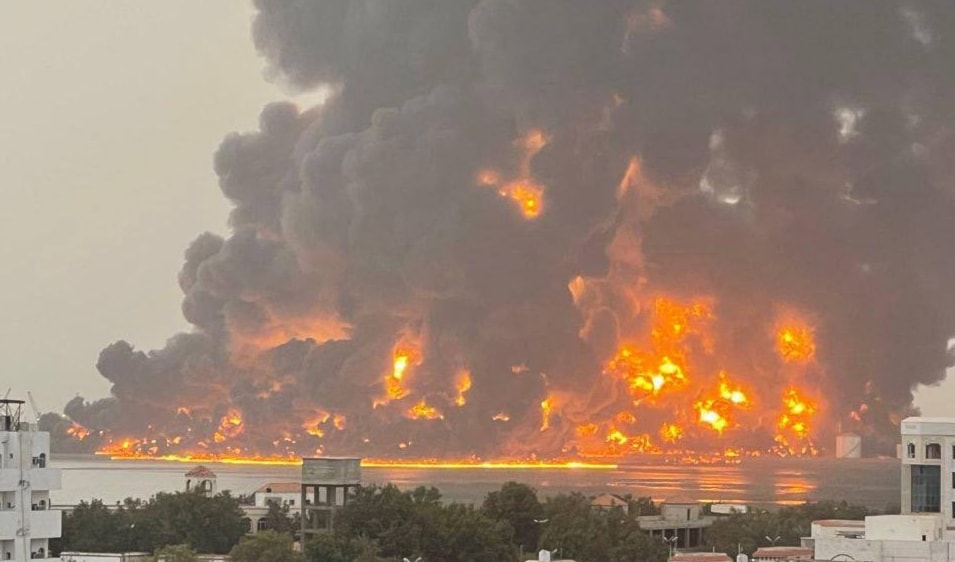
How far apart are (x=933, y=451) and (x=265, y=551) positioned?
75.8ft

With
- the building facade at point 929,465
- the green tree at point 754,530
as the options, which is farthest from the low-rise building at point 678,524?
the building facade at point 929,465

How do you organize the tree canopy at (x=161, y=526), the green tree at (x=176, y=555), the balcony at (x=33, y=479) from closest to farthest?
the balcony at (x=33, y=479), the green tree at (x=176, y=555), the tree canopy at (x=161, y=526)

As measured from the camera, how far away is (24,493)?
135 feet

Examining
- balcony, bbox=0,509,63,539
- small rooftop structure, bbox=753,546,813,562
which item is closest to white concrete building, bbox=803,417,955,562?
small rooftop structure, bbox=753,546,813,562

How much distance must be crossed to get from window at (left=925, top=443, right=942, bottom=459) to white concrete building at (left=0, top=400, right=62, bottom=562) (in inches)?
1249

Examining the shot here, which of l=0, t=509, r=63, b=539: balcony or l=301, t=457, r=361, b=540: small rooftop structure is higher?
l=301, t=457, r=361, b=540: small rooftop structure

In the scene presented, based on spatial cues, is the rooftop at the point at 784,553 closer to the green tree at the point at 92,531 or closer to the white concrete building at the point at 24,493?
the white concrete building at the point at 24,493

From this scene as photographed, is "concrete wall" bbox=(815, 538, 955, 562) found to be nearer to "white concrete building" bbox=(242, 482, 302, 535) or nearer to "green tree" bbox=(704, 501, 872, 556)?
"green tree" bbox=(704, 501, 872, 556)

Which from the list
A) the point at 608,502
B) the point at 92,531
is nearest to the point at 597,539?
the point at 92,531

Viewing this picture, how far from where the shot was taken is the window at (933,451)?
203ft

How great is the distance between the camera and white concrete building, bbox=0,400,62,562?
40531 millimetres

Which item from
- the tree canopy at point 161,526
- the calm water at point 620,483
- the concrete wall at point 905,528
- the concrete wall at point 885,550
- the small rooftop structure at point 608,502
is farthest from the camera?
the calm water at point 620,483

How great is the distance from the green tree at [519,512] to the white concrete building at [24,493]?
30103 mm

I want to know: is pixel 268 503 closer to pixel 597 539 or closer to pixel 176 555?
pixel 597 539
